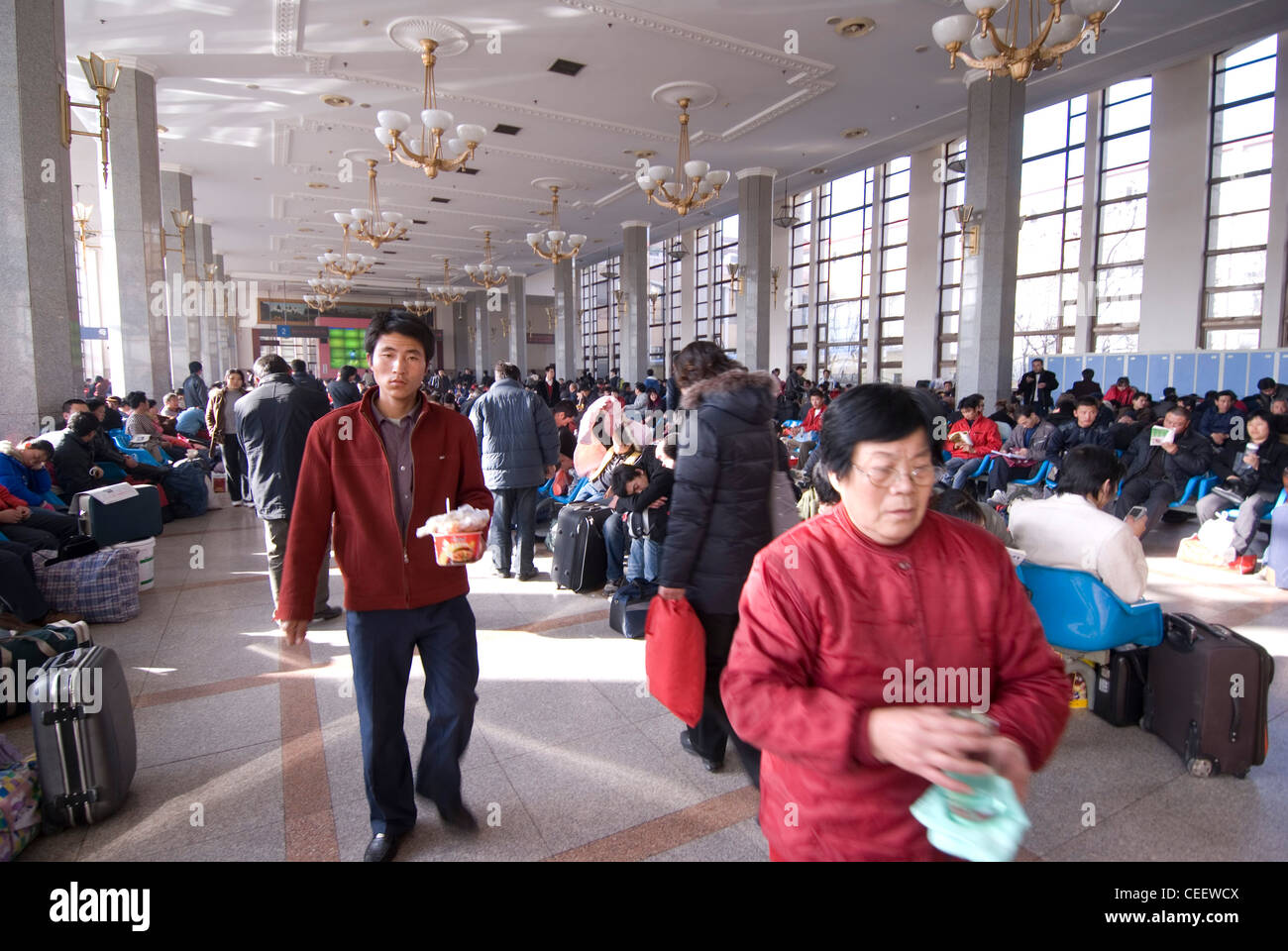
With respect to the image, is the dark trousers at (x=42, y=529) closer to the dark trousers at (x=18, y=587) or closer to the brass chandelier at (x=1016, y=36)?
the dark trousers at (x=18, y=587)

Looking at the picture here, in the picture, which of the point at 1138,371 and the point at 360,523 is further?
the point at 1138,371

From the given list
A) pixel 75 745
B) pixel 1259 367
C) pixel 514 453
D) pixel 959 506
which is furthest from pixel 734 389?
pixel 1259 367

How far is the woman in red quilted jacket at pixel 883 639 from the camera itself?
1.15 metres

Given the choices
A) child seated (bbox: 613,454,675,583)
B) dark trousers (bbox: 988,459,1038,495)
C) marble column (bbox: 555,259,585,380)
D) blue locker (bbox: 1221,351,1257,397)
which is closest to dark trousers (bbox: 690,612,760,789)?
child seated (bbox: 613,454,675,583)

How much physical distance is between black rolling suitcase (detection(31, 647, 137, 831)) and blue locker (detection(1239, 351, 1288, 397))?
47.7 feet

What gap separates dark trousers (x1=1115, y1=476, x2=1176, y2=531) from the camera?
614 centimetres

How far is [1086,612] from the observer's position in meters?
2.85

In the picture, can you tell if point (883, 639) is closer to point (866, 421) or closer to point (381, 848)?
point (866, 421)

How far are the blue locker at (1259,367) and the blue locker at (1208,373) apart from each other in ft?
1.46

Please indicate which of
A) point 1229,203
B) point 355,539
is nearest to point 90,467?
point 355,539

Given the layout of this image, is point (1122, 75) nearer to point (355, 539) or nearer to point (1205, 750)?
point (1205, 750)

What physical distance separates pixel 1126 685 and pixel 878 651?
257 centimetres

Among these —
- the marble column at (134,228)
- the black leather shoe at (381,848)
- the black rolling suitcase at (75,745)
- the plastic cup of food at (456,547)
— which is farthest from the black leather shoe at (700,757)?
the marble column at (134,228)

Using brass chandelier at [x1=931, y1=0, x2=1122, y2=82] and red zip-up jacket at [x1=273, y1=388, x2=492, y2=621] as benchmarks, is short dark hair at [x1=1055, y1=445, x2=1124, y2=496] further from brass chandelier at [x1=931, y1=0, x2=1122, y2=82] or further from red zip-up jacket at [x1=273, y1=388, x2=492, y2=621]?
brass chandelier at [x1=931, y1=0, x2=1122, y2=82]
